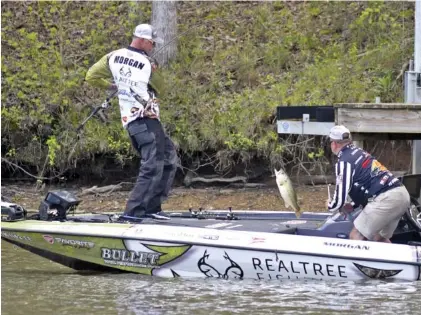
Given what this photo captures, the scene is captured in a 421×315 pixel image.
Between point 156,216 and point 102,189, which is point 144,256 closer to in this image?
point 156,216

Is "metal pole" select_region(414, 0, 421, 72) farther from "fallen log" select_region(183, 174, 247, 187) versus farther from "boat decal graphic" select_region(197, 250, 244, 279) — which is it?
"boat decal graphic" select_region(197, 250, 244, 279)

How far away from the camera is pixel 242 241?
10.3 m

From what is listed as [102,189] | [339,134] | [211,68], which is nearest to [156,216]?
[339,134]

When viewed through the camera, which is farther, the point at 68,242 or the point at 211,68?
the point at 211,68

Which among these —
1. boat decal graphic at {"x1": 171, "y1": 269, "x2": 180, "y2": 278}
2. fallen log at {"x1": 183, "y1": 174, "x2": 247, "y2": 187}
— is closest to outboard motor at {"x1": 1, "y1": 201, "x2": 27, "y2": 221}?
boat decal graphic at {"x1": 171, "y1": 269, "x2": 180, "y2": 278}

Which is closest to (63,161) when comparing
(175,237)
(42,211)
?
(42,211)

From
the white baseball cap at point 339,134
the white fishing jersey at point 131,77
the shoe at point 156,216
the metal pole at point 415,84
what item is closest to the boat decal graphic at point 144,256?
the shoe at point 156,216

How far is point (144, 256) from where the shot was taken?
10703mm

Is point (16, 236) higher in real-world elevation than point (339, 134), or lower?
lower

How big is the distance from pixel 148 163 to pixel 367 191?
222 cm

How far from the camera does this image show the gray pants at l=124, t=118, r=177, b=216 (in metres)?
11.1

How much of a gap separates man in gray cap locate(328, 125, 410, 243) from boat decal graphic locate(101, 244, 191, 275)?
5.05 ft

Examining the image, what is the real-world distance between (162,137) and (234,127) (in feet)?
17.3

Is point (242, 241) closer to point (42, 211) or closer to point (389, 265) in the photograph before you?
point (389, 265)
